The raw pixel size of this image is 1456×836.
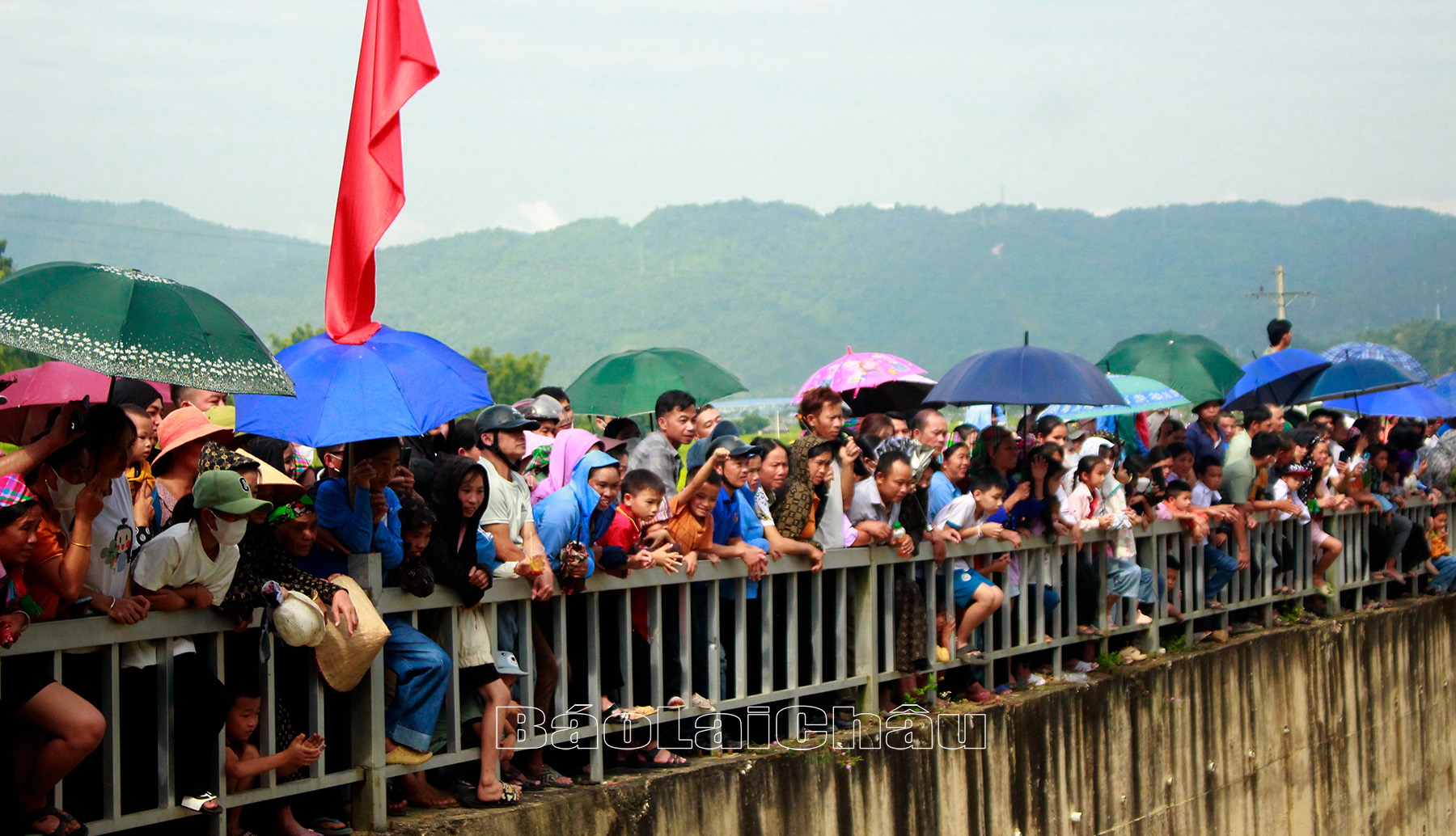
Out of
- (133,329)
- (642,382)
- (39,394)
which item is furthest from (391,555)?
(642,382)

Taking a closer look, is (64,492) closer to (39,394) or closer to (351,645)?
(351,645)

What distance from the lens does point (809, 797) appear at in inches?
252

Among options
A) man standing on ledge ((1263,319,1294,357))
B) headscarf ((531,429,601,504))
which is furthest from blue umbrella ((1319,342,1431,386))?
headscarf ((531,429,601,504))

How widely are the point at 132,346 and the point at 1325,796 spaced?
31.9 ft

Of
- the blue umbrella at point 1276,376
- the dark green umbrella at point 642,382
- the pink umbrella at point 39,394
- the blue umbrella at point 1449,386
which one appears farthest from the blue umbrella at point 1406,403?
the pink umbrella at point 39,394

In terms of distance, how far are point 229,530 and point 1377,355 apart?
11.7 metres

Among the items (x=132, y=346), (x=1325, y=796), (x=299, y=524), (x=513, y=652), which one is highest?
(x=132, y=346)

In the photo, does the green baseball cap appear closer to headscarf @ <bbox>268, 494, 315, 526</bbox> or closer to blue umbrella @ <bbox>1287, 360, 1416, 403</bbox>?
headscarf @ <bbox>268, 494, 315, 526</bbox>

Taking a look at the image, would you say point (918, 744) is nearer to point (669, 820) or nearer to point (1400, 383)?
point (669, 820)

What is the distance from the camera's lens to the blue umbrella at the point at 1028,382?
8195 mm

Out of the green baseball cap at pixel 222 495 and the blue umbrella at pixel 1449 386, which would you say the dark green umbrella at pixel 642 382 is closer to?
the green baseball cap at pixel 222 495

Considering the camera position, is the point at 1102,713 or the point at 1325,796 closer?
the point at 1102,713

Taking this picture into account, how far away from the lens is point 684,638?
20.2 feet

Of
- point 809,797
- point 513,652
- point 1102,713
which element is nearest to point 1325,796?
point 1102,713
